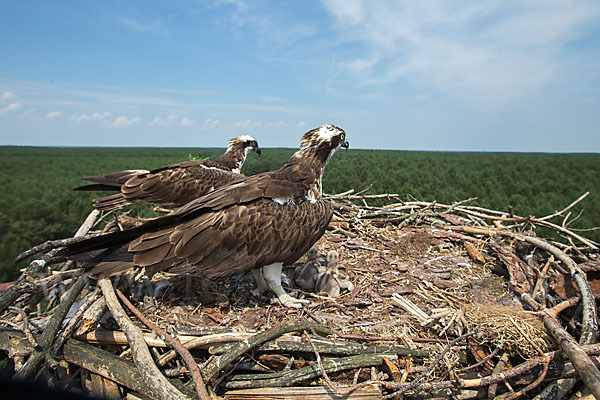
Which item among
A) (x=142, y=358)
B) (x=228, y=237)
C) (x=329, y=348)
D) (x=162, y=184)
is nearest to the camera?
(x=142, y=358)

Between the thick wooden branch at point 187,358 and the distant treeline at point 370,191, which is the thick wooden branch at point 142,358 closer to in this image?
the thick wooden branch at point 187,358

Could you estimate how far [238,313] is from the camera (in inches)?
134

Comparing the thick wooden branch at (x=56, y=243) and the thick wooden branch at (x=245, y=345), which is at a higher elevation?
the thick wooden branch at (x=56, y=243)

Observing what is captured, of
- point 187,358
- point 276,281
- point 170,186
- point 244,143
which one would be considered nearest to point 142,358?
point 187,358

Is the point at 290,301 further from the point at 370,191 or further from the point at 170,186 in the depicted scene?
the point at 370,191

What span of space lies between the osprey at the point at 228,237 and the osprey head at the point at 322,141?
2.56ft

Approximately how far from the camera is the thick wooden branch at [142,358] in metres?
2.17

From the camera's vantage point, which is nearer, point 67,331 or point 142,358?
point 142,358

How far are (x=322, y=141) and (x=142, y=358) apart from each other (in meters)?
3.22

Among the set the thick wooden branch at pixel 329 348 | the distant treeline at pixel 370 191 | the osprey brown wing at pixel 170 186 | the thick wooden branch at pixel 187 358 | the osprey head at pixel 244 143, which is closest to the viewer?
→ the thick wooden branch at pixel 187 358

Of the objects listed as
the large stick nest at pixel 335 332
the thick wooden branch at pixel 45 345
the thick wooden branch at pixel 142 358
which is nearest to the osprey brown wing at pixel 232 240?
the thick wooden branch at pixel 142 358

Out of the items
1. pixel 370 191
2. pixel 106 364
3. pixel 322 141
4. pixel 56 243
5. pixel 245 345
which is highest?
pixel 322 141

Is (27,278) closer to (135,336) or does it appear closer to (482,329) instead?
(135,336)

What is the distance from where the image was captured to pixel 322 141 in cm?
446
